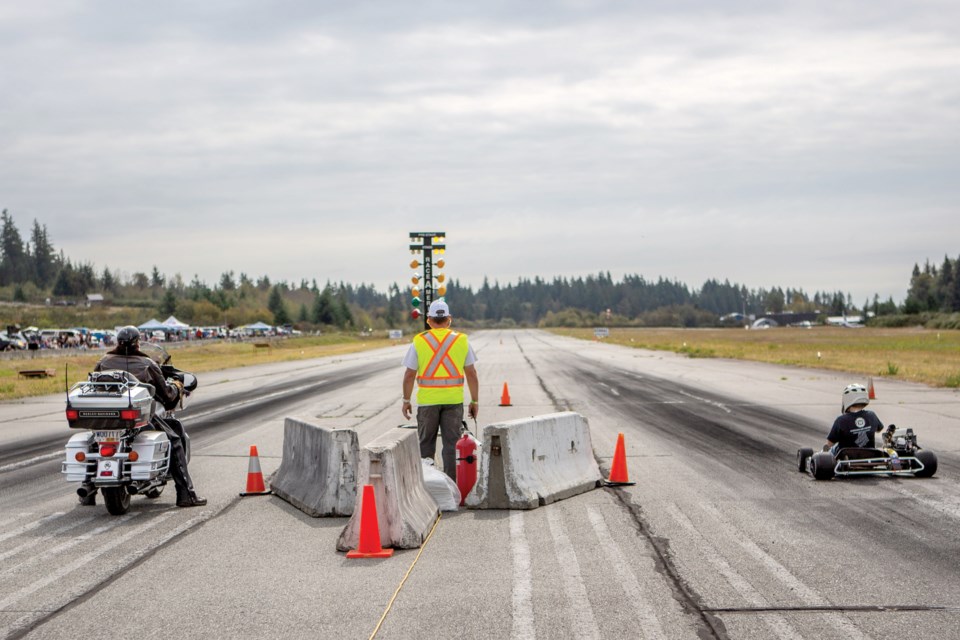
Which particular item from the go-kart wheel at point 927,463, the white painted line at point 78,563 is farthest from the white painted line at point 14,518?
the go-kart wheel at point 927,463

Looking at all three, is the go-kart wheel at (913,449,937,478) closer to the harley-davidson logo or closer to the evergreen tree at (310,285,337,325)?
the harley-davidson logo

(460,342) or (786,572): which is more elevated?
(460,342)

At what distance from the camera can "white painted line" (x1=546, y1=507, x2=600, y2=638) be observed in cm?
563

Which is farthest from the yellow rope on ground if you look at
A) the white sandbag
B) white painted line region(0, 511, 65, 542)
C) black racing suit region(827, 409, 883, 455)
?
black racing suit region(827, 409, 883, 455)

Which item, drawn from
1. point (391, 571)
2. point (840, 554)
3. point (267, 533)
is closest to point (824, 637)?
point (840, 554)

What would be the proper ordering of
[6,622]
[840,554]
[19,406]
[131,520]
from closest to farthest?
[6,622], [840,554], [131,520], [19,406]

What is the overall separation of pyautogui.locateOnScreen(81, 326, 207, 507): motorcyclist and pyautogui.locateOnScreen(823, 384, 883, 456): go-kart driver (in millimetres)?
7349

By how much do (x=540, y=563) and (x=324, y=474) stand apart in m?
3.13

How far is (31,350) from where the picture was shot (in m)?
59.3

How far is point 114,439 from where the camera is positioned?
9219mm

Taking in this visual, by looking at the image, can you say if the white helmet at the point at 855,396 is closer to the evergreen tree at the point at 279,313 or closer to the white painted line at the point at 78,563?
the white painted line at the point at 78,563

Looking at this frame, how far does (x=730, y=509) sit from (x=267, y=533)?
14.8ft

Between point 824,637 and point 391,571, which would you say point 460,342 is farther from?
point 824,637

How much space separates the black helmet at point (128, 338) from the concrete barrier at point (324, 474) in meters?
1.99
